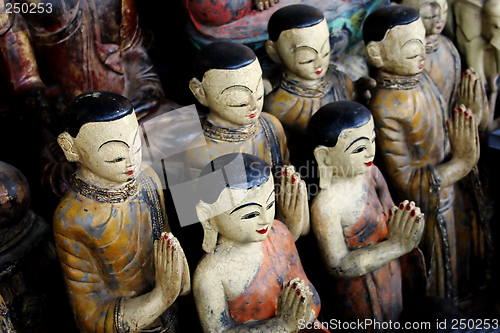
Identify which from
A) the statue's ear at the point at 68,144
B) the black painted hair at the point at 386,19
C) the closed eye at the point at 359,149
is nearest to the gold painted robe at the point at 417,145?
the black painted hair at the point at 386,19

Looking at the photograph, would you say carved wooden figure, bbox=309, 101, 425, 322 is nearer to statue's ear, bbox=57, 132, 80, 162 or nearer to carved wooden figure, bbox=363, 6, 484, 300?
carved wooden figure, bbox=363, 6, 484, 300

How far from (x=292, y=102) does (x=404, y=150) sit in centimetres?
59

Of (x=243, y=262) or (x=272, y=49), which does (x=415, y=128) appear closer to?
(x=272, y=49)

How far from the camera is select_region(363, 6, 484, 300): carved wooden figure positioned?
2354 mm

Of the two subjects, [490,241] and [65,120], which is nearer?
[65,120]

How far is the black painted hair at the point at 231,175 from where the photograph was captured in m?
1.74

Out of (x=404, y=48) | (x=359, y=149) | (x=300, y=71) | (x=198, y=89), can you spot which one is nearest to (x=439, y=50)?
(x=404, y=48)

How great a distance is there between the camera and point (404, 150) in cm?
251

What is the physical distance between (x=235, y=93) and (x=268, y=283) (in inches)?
27.6

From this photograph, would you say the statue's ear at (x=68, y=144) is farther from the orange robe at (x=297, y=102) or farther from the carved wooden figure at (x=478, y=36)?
the carved wooden figure at (x=478, y=36)

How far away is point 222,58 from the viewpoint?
1963 millimetres

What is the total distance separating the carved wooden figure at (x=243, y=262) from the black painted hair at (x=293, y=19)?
69 centimetres

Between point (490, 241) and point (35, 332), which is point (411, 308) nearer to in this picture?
point (490, 241)

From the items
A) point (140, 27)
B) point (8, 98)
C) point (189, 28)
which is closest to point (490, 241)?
point (189, 28)
